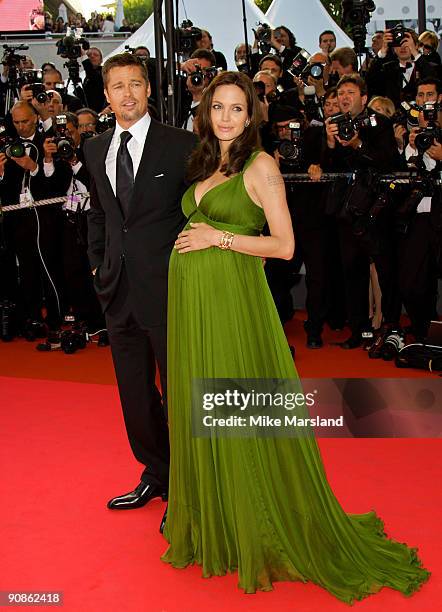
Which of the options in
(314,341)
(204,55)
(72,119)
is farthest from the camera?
(204,55)

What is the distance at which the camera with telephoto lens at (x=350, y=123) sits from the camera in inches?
241

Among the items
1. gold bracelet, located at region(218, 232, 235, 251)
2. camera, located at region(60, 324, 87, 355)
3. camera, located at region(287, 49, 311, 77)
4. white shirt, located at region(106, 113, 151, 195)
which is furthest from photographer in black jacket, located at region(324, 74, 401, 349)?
gold bracelet, located at region(218, 232, 235, 251)

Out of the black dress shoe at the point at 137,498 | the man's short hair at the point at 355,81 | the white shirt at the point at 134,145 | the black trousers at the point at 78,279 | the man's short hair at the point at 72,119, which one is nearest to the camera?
the white shirt at the point at 134,145

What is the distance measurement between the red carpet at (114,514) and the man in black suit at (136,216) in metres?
0.53

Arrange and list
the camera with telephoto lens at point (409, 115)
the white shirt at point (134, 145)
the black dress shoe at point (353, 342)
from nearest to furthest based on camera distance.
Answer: the white shirt at point (134, 145) < the camera with telephoto lens at point (409, 115) < the black dress shoe at point (353, 342)

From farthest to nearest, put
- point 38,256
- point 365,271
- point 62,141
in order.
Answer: point 38,256 < point 62,141 < point 365,271

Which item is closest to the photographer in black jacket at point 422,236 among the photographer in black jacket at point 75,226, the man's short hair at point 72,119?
the photographer in black jacket at point 75,226

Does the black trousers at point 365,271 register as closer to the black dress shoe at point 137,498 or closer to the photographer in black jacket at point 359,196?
the photographer in black jacket at point 359,196

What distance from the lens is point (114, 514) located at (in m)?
3.82

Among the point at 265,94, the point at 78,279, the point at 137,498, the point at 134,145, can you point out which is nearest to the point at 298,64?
the point at 265,94

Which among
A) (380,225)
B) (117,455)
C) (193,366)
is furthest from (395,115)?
→ (193,366)

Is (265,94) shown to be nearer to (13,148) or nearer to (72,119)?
(72,119)

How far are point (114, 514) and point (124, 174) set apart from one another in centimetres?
135

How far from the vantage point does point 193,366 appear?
10.5 feet
